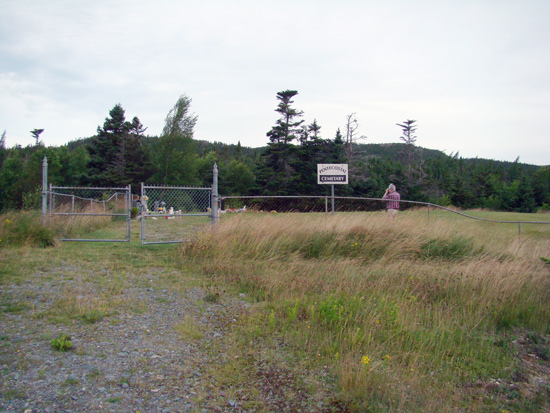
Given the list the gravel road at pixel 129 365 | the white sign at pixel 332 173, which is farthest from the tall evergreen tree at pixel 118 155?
the gravel road at pixel 129 365

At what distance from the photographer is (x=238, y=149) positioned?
95000 mm

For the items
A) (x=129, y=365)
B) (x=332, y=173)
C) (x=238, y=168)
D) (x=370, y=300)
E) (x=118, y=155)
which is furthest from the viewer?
(x=238, y=168)

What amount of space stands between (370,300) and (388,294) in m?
0.47

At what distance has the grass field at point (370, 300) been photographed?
369 centimetres

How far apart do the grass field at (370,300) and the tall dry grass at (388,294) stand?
2 cm

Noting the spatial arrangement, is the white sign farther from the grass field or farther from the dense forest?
the dense forest

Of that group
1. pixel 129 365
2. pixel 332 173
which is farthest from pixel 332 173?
pixel 129 365

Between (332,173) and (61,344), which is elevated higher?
(332,173)

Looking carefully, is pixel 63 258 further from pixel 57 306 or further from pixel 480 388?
pixel 480 388

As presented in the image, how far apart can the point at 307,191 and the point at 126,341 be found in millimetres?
41340

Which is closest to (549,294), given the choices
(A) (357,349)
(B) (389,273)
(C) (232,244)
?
(B) (389,273)

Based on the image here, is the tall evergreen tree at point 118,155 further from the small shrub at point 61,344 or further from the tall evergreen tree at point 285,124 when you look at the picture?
the small shrub at point 61,344

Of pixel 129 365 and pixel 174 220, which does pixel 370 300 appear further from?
pixel 174 220

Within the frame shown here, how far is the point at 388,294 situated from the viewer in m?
5.76
